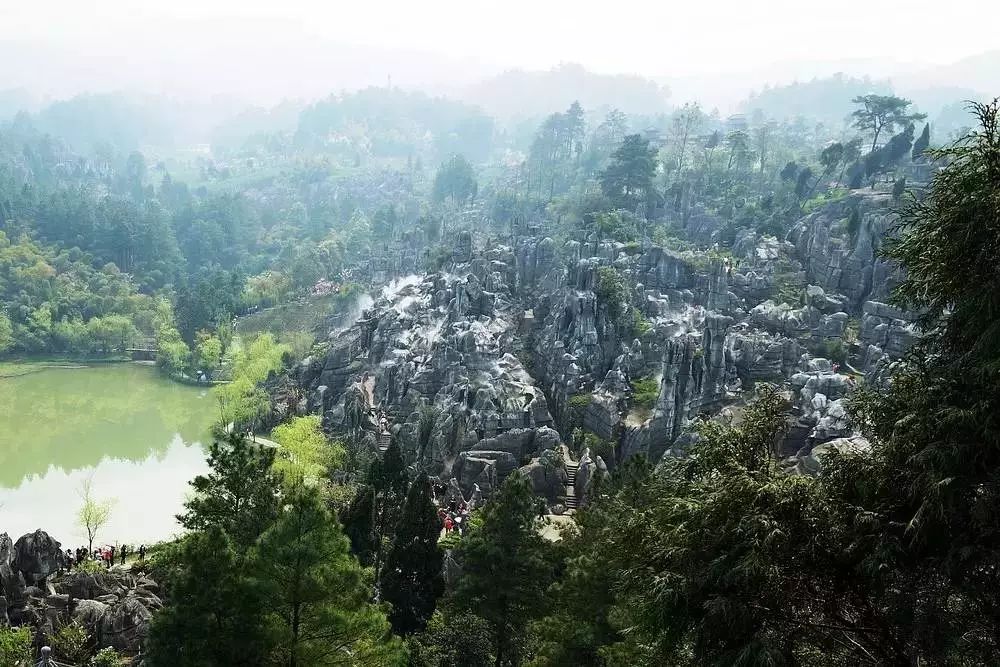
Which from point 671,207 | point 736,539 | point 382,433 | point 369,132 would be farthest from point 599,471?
point 369,132

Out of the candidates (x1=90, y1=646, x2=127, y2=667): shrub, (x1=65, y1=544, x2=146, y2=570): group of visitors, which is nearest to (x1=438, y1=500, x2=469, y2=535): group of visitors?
(x1=65, y1=544, x2=146, y2=570): group of visitors

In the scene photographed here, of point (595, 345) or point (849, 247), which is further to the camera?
point (849, 247)

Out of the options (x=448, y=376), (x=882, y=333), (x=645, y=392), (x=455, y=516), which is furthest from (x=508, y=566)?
(x=882, y=333)

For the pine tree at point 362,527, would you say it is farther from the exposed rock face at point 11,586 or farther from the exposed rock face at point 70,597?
the exposed rock face at point 11,586

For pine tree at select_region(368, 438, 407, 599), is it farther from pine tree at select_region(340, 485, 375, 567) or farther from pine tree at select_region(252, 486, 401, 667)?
pine tree at select_region(252, 486, 401, 667)

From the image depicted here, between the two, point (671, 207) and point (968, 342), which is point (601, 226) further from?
point (968, 342)

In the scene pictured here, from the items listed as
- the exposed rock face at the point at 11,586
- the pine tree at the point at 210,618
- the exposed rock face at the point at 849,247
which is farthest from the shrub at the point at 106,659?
the exposed rock face at the point at 849,247

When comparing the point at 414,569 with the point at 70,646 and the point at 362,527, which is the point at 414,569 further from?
the point at 70,646
